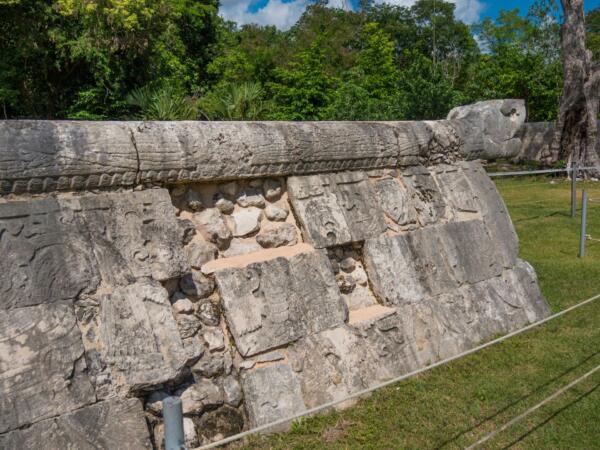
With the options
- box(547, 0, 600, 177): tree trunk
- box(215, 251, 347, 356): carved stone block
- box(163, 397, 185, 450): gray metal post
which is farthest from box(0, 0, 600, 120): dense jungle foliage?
box(163, 397, 185, 450): gray metal post

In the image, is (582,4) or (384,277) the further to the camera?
(582,4)

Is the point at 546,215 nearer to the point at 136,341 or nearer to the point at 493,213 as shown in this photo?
the point at 493,213

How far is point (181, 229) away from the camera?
294cm

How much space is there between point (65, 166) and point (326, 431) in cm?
171

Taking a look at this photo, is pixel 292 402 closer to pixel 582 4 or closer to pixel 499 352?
pixel 499 352

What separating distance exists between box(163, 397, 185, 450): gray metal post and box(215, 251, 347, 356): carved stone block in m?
1.33

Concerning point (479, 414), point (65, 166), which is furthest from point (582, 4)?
point (65, 166)

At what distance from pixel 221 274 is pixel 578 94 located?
42.6 feet

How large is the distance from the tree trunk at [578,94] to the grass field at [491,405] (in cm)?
1041

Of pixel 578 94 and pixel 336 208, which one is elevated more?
pixel 578 94

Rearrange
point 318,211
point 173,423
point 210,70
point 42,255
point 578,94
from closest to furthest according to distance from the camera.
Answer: point 173,423 < point 42,255 < point 318,211 < point 578,94 < point 210,70

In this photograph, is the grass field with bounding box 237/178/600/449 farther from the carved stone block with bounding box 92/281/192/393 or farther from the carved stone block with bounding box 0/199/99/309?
the carved stone block with bounding box 0/199/99/309

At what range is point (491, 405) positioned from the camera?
10.0 ft

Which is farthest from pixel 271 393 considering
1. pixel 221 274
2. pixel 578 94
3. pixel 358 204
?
pixel 578 94
